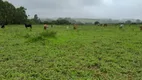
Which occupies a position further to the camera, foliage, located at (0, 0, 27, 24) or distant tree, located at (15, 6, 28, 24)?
distant tree, located at (15, 6, 28, 24)

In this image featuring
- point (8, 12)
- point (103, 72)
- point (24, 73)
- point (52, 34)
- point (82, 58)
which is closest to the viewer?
point (24, 73)

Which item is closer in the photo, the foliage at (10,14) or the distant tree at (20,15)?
the foliage at (10,14)

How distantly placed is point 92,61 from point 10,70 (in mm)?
3059

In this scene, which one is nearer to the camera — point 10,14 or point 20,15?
point 10,14

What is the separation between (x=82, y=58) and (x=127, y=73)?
227 centimetres

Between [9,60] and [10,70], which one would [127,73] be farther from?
[9,60]

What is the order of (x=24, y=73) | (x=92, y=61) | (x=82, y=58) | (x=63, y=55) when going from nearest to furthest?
(x=24, y=73) → (x=92, y=61) → (x=82, y=58) → (x=63, y=55)

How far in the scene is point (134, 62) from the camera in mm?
7988

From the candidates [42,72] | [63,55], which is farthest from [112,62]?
[42,72]

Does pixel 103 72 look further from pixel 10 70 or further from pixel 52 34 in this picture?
pixel 52 34

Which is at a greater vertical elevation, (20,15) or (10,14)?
(10,14)

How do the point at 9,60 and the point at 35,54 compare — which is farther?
the point at 35,54

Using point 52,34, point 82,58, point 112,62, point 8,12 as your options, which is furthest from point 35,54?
point 8,12

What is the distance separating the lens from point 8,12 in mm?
46688
